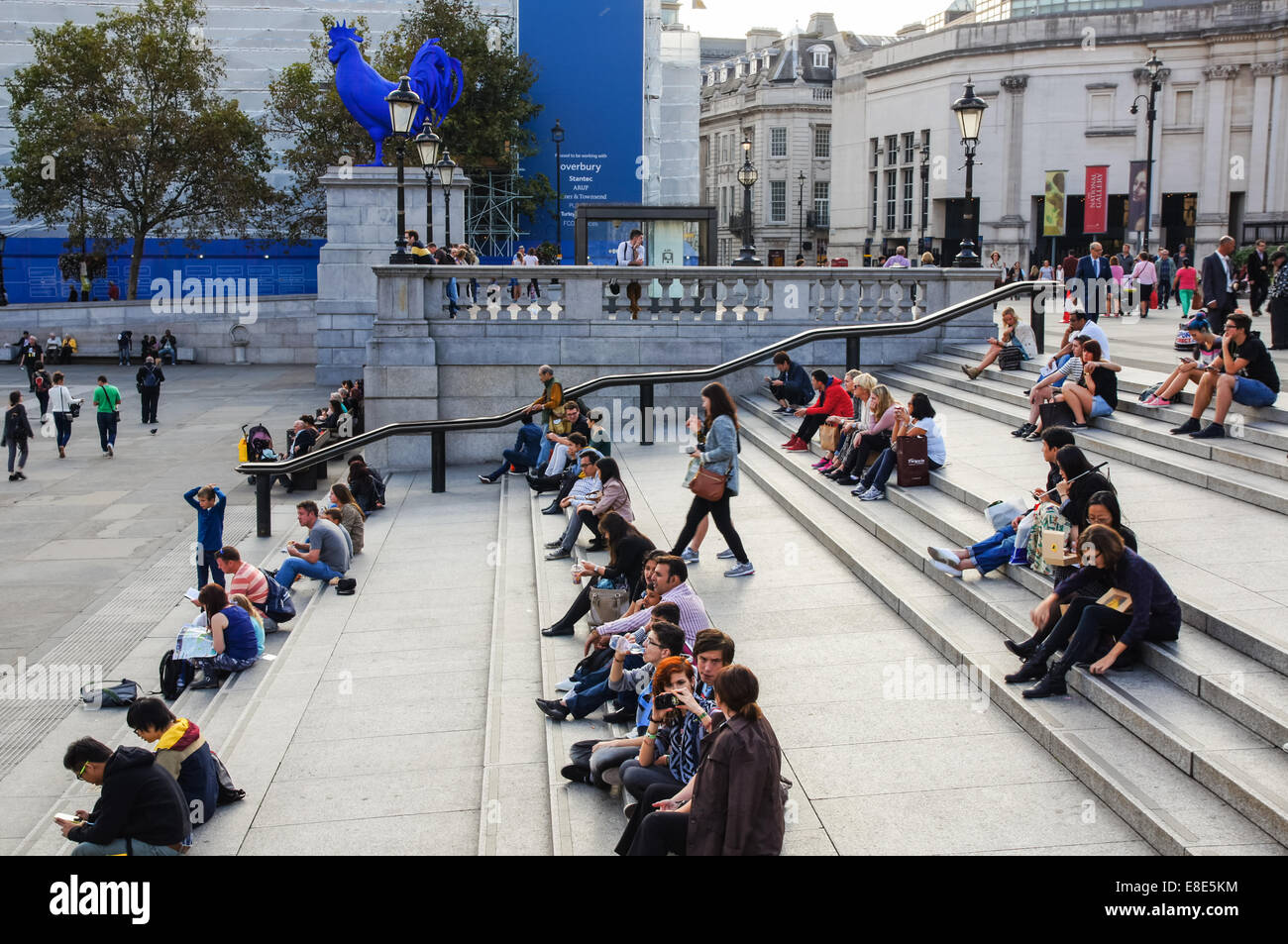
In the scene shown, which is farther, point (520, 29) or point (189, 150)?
Answer: point (520, 29)

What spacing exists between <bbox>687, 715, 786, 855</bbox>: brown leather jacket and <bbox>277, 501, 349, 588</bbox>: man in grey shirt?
8093 mm

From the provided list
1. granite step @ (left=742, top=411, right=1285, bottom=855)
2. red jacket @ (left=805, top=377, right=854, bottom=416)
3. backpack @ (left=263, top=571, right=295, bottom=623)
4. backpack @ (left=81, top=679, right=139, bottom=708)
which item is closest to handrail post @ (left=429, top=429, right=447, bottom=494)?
red jacket @ (left=805, top=377, right=854, bottom=416)

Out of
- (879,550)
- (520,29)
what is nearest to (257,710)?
(879,550)

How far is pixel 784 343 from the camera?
18.2 m

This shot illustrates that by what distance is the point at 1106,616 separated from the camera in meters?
7.40

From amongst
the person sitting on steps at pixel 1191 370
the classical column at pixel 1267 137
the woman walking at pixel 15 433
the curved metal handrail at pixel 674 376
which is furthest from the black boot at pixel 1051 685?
the classical column at pixel 1267 137

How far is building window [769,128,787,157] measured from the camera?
87.5m

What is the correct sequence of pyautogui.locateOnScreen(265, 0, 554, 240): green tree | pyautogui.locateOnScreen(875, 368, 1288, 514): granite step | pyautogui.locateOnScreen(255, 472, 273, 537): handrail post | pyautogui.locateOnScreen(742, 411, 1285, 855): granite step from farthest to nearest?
1. pyautogui.locateOnScreen(265, 0, 554, 240): green tree
2. pyautogui.locateOnScreen(255, 472, 273, 537): handrail post
3. pyautogui.locateOnScreen(875, 368, 1288, 514): granite step
4. pyautogui.locateOnScreen(742, 411, 1285, 855): granite step

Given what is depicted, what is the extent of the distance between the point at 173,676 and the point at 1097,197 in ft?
160

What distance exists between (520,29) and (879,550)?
4086 cm

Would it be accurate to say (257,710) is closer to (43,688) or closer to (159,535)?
(43,688)

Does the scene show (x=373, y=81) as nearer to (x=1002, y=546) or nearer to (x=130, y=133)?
(x=130, y=133)

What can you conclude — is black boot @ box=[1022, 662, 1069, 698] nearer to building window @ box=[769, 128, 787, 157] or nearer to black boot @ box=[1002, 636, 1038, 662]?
black boot @ box=[1002, 636, 1038, 662]

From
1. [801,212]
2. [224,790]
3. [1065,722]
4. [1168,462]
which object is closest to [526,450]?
[1168,462]
